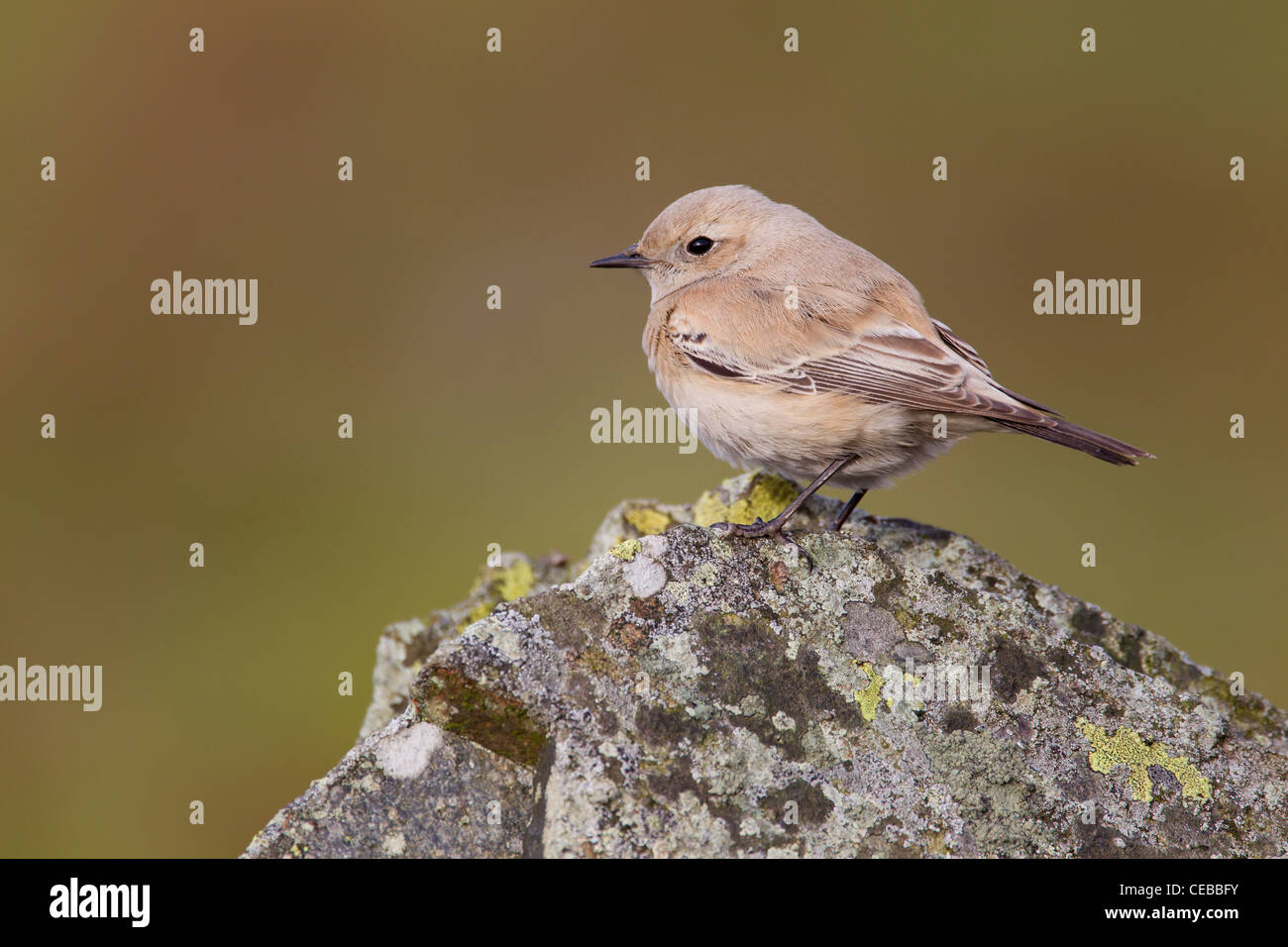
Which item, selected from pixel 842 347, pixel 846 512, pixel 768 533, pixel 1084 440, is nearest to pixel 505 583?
pixel 846 512

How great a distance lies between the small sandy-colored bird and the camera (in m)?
5.86

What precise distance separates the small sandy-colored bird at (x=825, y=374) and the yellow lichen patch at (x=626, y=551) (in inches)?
39.6

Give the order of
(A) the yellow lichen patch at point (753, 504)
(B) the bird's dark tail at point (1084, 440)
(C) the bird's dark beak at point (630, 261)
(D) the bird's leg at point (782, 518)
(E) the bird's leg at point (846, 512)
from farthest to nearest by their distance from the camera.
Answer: (C) the bird's dark beak at point (630, 261) < (A) the yellow lichen patch at point (753, 504) < (E) the bird's leg at point (846, 512) < (B) the bird's dark tail at point (1084, 440) < (D) the bird's leg at point (782, 518)

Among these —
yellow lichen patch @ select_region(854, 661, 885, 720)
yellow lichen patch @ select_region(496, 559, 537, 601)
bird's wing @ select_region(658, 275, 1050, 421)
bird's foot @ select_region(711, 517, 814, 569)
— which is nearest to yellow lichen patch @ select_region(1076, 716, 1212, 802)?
yellow lichen patch @ select_region(854, 661, 885, 720)

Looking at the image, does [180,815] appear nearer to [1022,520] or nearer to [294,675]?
[294,675]

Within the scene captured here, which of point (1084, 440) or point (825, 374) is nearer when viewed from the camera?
point (1084, 440)

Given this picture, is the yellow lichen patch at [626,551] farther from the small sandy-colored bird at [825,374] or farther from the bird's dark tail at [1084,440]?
the bird's dark tail at [1084,440]

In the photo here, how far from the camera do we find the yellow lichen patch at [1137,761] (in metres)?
4.41

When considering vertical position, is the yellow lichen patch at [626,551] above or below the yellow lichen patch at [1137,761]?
above

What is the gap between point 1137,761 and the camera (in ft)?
14.7

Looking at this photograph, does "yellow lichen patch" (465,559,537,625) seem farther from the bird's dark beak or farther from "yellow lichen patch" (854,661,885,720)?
"yellow lichen patch" (854,661,885,720)

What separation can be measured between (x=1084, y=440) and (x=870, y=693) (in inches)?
72.4

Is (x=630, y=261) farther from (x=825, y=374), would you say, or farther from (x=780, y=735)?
(x=780, y=735)

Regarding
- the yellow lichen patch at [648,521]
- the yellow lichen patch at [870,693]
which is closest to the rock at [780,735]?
the yellow lichen patch at [870,693]
